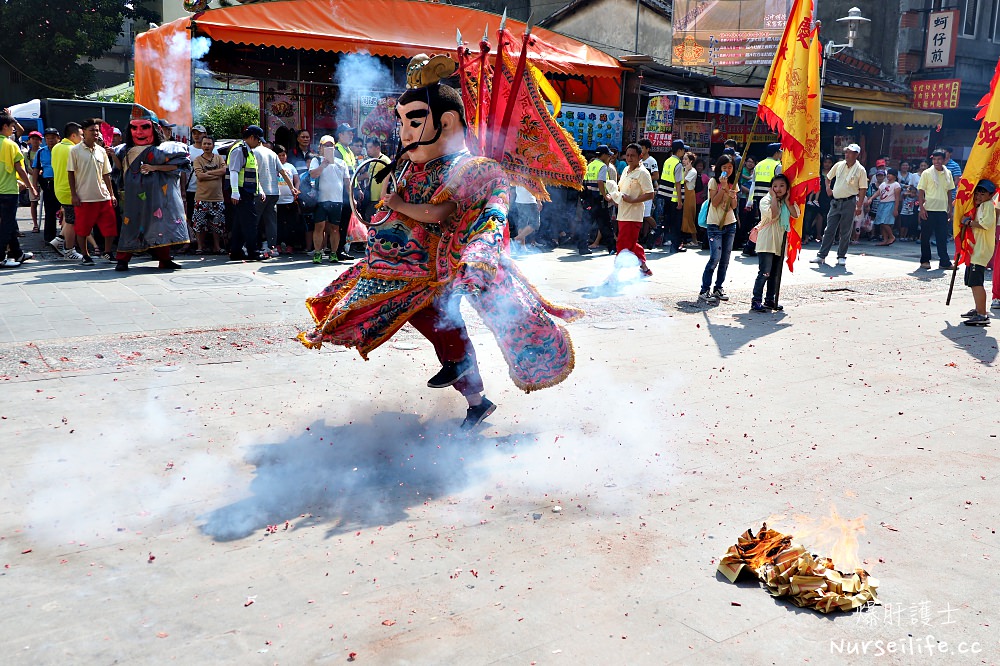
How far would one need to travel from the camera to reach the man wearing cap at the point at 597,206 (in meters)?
12.7

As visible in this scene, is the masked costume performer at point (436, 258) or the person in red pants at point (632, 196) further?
the person in red pants at point (632, 196)

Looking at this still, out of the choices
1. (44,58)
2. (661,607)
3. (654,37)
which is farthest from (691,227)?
(44,58)

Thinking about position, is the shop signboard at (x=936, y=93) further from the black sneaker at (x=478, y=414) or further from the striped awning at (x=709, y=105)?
the black sneaker at (x=478, y=414)

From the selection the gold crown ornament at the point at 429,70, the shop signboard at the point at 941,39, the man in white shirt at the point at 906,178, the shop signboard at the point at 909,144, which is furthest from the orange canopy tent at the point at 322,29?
the shop signboard at the point at 941,39

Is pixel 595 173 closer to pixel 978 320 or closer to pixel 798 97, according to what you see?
pixel 798 97

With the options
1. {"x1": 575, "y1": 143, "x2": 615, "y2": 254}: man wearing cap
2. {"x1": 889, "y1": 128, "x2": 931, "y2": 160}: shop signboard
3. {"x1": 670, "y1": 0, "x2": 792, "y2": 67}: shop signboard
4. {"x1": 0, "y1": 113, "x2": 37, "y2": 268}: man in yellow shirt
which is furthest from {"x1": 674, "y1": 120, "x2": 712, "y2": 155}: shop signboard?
{"x1": 0, "y1": 113, "x2": 37, "y2": 268}: man in yellow shirt

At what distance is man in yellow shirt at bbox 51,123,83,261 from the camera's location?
9.91 meters

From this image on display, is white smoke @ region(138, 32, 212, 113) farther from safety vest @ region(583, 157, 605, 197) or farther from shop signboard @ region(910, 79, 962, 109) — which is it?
shop signboard @ region(910, 79, 962, 109)

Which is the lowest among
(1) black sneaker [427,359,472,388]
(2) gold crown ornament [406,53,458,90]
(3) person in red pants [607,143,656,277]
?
(1) black sneaker [427,359,472,388]

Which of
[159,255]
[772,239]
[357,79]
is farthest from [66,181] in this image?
[772,239]

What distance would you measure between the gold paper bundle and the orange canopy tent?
334 inches

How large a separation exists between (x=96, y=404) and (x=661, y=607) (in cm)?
353

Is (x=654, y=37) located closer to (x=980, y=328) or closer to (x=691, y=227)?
(x=691, y=227)

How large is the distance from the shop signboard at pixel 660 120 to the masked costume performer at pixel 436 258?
456 inches
